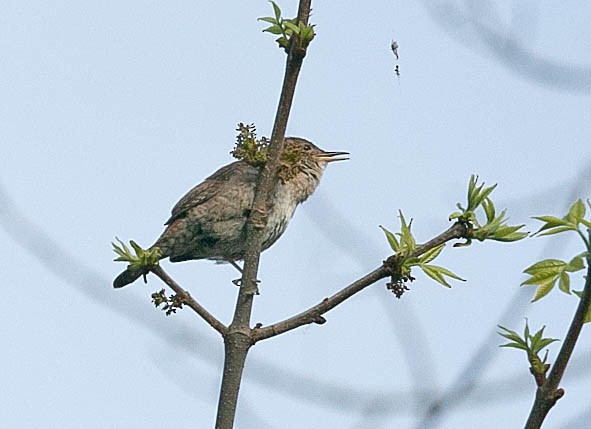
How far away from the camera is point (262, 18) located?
3084 mm

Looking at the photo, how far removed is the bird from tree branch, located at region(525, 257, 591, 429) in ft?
13.4

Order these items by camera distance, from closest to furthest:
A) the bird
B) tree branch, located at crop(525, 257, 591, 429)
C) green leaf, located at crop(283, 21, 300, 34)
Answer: tree branch, located at crop(525, 257, 591, 429) < green leaf, located at crop(283, 21, 300, 34) < the bird

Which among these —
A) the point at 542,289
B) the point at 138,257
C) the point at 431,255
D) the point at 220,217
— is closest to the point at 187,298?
the point at 138,257

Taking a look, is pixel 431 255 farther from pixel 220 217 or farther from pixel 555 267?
pixel 220 217

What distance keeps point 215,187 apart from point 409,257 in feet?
12.3

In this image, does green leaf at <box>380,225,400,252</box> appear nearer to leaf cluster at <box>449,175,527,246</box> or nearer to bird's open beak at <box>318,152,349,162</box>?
leaf cluster at <box>449,175,527,246</box>

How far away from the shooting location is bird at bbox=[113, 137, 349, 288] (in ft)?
20.4

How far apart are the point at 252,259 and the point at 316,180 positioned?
4.18m

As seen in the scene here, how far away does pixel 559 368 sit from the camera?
1.95 m

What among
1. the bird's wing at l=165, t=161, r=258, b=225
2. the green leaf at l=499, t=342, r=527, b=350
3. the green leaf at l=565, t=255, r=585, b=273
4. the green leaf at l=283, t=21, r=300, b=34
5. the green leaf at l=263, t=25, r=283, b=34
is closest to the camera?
the green leaf at l=565, t=255, r=585, b=273

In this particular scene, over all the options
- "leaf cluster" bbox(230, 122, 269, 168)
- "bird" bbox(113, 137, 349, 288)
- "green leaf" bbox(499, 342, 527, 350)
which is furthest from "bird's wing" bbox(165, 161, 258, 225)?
"green leaf" bbox(499, 342, 527, 350)

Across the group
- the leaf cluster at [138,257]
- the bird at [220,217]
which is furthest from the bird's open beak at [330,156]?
the leaf cluster at [138,257]

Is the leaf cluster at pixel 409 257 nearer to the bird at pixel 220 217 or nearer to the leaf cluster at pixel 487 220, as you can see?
the leaf cluster at pixel 487 220

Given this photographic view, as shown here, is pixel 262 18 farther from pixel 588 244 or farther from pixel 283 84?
pixel 588 244
